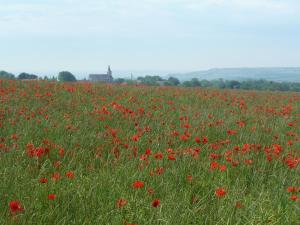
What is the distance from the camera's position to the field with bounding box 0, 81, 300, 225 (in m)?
3.45

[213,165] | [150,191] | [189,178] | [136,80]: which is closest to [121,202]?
[150,191]

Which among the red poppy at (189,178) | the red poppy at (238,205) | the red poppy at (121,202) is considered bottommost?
the red poppy at (238,205)

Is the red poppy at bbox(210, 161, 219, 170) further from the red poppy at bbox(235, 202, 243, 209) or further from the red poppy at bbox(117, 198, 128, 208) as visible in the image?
the red poppy at bbox(117, 198, 128, 208)

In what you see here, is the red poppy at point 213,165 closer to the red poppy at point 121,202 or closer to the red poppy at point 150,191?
the red poppy at point 150,191

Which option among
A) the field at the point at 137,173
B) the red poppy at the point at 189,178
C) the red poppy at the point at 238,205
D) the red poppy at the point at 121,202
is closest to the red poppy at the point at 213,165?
the field at the point at 137,173

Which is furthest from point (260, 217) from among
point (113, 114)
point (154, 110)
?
point (154, 110)

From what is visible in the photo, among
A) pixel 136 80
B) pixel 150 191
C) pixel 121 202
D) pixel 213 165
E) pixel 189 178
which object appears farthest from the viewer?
pixel 136 80

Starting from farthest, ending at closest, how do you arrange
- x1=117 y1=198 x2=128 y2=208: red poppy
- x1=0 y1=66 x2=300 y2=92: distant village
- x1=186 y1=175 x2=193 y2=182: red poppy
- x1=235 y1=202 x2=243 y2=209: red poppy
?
1. x1=0 y1=66 x2=300 y2=92: distant village
2. x1=186 y1=175 x2=193 y2=182: red poppy
3. x1=235 y1=202 x2=243 y2=209: red poppy
4. x1=117 y1=198 x2=128 y2=208: red poppy

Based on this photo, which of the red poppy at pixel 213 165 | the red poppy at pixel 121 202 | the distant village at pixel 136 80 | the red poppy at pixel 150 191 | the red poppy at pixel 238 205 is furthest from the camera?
the distant village at pixel 136 80

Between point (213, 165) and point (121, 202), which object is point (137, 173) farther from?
point (121, 202)

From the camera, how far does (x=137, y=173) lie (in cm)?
438

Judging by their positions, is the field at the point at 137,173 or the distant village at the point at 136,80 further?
the distant village at the point at 136,80

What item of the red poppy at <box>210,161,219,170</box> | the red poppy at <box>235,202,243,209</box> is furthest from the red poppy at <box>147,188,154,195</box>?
the red poppy at <box>210,161,219,170</box>

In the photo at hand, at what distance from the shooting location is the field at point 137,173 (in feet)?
11.3
